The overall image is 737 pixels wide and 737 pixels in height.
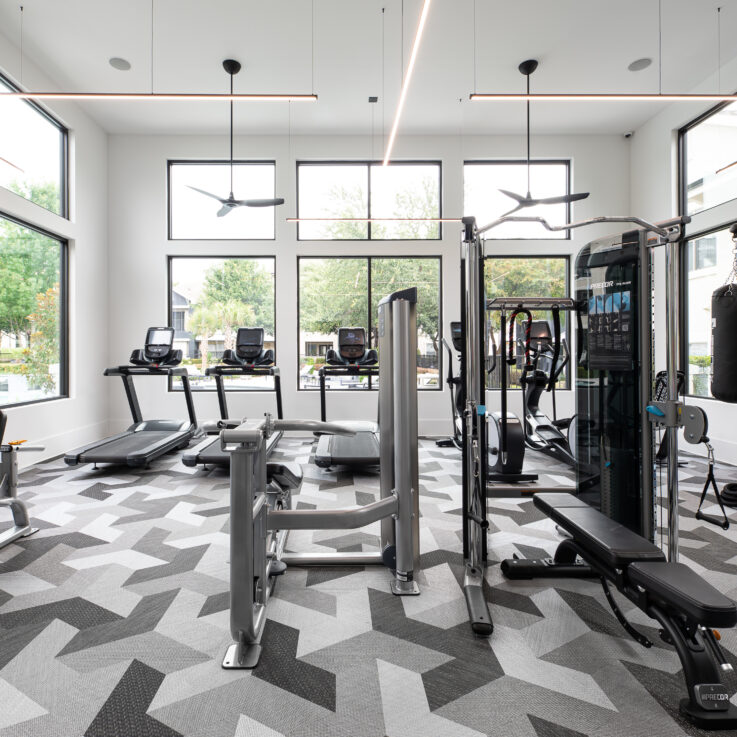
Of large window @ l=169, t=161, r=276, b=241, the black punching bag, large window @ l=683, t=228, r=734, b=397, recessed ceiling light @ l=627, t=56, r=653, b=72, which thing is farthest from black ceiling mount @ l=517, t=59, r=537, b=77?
the black punching bag

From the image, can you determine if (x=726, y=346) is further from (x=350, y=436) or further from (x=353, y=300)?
(x=353, y=300)

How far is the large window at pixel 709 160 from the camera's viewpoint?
4.91 meters

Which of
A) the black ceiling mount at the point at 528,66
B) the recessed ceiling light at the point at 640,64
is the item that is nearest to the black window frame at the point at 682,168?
the recessed ceiling light at the point at 640,64

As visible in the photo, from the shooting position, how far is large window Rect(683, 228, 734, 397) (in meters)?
5.06

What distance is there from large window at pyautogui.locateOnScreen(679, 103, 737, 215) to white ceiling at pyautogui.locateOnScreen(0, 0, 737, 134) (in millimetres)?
551

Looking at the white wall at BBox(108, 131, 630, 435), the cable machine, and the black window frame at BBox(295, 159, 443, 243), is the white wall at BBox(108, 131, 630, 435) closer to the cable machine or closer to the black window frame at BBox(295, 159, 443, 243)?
the black window frame at BBox(295, 159, 443, 243)

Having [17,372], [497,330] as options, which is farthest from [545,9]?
[17,372]

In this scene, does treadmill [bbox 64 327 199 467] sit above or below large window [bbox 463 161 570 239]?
below

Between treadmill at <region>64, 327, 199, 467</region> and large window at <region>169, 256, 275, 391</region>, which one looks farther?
large window at <region>169, 256, 275, 391</region>

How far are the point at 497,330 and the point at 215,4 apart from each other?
17.6 feet

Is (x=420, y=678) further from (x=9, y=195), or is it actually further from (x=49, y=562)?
(x=9, y=195)

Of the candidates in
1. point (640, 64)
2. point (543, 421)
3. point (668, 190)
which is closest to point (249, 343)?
point (543, 421)

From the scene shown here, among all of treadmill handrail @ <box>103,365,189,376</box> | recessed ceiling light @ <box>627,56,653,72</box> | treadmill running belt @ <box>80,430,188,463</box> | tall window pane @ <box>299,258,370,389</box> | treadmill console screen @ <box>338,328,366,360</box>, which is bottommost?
treadmill running belt @ <box>80,430,188,463</box>

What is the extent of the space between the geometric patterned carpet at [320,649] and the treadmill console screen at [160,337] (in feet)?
9.69
